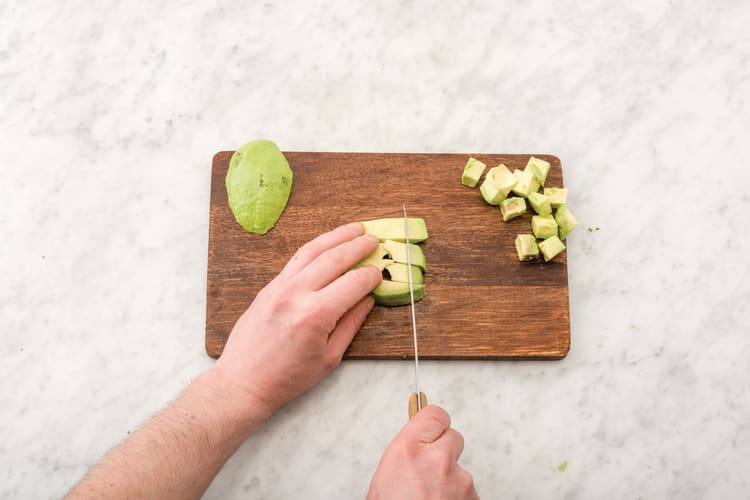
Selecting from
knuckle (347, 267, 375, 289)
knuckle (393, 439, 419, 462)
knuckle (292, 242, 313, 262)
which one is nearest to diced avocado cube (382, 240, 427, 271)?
knuckle (347, 267, 375, 289)

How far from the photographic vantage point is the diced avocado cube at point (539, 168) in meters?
1.89

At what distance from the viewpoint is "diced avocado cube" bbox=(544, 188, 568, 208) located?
1.88m

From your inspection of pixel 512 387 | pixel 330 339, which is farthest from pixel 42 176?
pixel 512 387

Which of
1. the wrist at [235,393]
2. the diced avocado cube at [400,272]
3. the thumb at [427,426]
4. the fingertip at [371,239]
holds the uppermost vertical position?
the fingertip at [371,239]

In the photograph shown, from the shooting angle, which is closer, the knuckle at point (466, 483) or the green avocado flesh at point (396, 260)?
the knuckle at point (466, 483)

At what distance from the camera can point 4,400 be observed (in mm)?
1852

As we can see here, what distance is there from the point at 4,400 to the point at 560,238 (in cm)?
179

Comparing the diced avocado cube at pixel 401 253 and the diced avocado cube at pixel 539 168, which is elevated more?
the diced avocado cube at pixel 539 168

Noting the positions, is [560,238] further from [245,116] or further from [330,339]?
[245,116]

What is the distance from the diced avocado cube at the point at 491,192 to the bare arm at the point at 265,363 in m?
0.39

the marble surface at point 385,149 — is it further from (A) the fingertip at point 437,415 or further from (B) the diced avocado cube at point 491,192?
(A) the fingertip at point 437,415

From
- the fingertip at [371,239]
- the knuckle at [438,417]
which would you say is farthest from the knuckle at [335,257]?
the knuckle at [438,417]

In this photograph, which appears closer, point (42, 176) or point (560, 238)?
point (560, 238)

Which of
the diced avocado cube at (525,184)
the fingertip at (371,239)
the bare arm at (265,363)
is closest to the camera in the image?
the bare arm at (265,363)
